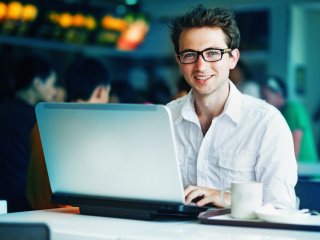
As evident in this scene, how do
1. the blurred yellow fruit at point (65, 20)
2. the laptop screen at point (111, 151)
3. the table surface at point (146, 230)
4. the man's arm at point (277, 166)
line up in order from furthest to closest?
the blurred yellow fruit at point (65, 20) < the man's arm at point (277, 166) < the laptop screen at point (111, 151) < the table surface at point (146, 230)

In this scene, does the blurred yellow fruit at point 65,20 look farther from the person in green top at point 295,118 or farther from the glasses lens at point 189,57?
the glasses lens at point 189,57

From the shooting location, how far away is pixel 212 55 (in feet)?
8.60

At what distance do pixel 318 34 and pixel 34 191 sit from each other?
635 cm

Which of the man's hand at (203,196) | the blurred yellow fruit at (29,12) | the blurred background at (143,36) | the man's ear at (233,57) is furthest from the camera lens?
the blurred background at (143,36)

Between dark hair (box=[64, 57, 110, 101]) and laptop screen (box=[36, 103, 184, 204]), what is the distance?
1567 millimetres

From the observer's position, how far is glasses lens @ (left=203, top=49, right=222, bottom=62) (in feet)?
8.56

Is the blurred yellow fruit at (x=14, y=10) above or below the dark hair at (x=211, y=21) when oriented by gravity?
above

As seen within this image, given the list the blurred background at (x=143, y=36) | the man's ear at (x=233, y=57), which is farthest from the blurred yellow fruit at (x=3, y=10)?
the man's ear at (x=233, y=57)

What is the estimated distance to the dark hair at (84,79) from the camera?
3.95 meters

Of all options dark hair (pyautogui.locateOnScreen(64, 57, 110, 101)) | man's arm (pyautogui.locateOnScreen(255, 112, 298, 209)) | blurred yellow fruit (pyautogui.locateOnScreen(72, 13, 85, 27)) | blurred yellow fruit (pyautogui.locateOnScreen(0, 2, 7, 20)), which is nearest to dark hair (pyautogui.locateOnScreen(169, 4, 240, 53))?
man's arm (pyautogui.locateOnScreen(255, 112, 298, 209))

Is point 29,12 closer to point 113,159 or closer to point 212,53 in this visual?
point 212,53

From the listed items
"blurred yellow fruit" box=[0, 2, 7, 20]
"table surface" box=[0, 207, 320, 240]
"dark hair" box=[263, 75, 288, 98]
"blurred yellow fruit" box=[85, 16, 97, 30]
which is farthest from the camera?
"blurred yellow fruit" box=[85, 16, 97, 30]

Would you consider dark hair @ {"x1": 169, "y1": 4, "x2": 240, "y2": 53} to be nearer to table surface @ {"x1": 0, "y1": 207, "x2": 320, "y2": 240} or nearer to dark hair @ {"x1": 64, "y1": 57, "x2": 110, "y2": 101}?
table surface @ {"x1": 0, "y1": 207, "x2": 320, "y2": 240}

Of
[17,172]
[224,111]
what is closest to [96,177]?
[224,111]
